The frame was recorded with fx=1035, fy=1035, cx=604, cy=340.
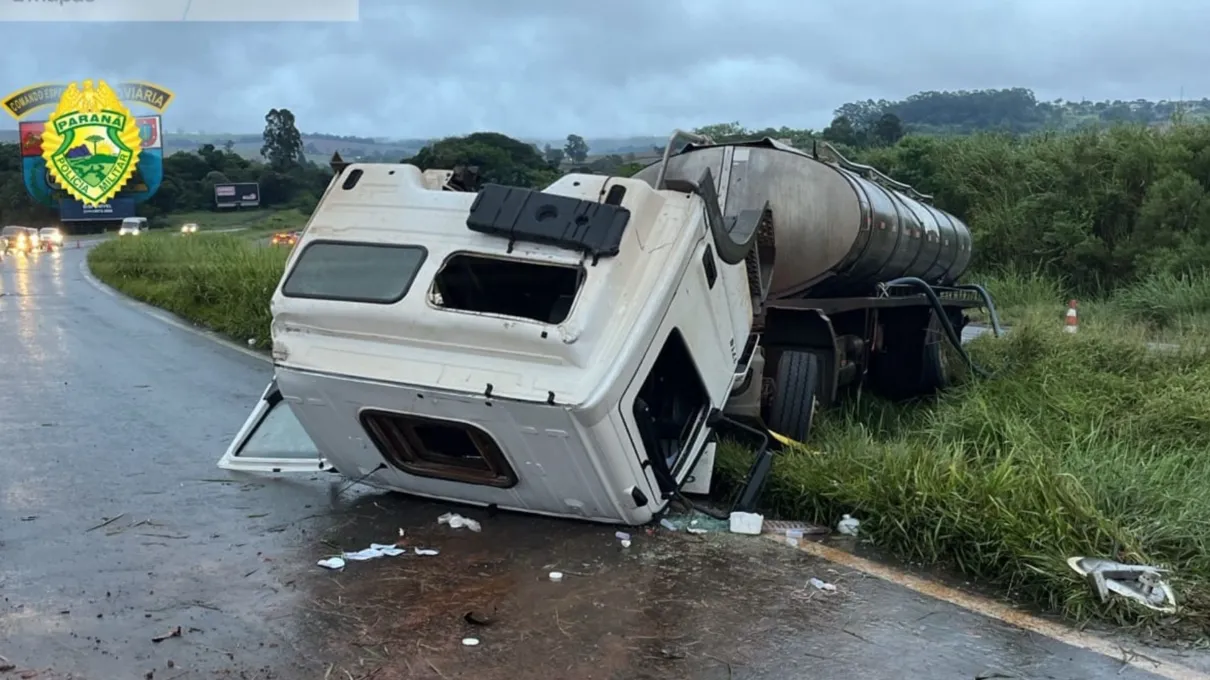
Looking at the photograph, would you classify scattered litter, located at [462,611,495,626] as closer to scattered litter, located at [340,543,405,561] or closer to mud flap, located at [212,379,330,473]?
scattered litter, located at [340,543,405,561]

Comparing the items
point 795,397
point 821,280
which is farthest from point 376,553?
point 821,280

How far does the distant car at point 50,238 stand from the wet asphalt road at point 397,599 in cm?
4316

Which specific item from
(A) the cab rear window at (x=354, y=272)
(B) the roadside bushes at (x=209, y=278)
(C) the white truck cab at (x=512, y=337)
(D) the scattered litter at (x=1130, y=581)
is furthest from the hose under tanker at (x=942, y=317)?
(B) the roadside bushes at (x=209, y=278)

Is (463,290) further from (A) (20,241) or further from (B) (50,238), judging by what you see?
(B) (50,238)

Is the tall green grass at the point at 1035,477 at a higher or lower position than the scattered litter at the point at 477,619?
higher

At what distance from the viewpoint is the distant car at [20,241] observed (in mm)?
41281

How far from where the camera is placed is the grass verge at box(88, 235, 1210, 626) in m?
4.65

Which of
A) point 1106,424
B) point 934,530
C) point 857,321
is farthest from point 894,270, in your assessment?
point 934,530

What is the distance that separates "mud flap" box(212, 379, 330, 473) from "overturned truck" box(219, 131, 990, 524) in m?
0.03

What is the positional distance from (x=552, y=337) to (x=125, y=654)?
6.81 feet

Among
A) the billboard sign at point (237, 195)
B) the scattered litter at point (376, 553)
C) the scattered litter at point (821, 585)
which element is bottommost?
the scattered litter at point (821, 585)

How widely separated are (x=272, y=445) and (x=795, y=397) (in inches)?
134

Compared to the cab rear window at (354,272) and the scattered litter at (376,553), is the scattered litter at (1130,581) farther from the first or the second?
the cab rear window at (354,272)

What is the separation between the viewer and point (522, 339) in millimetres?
4648
